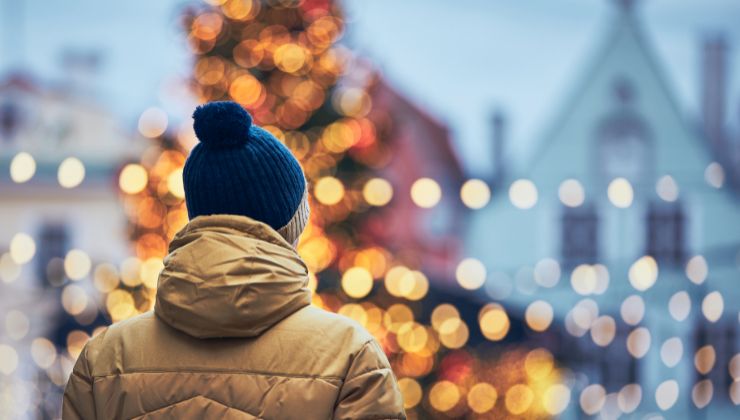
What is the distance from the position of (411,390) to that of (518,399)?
208 cm

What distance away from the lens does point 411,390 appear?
27.3ft

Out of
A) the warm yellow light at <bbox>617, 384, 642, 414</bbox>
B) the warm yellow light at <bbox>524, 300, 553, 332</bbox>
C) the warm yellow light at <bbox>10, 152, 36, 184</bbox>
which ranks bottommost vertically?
the warm yellow light at <bbox>617, 384, 642, 414</bbox>

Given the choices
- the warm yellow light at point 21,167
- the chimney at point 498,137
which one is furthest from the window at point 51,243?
the warm yellow light at point 21,167

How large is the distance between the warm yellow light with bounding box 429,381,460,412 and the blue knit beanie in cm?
686

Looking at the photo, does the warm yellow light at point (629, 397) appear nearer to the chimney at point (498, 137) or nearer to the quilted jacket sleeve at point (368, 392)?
the chimney at point (498, 137)

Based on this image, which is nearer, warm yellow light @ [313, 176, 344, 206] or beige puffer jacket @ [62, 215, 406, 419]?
beige puffer jacket @ [62, 215, 406, 419]

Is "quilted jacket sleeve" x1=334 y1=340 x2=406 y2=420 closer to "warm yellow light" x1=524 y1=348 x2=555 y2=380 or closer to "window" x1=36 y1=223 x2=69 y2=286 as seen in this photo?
"warm yellow light" x1=524 y1=348 x2=555 y2=380

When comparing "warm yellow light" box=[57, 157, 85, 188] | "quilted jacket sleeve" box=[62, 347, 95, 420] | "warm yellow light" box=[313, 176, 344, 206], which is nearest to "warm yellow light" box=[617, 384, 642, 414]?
"warm yellow light" box=[313, 176, 344, 206]

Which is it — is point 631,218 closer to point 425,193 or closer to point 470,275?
point 470,275

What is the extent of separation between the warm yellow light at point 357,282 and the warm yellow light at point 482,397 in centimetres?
229

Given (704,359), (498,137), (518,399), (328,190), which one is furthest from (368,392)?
(498,137)

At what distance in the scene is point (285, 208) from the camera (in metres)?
1.74

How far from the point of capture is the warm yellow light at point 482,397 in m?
9.65

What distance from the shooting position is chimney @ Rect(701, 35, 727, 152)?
67.2 feet
